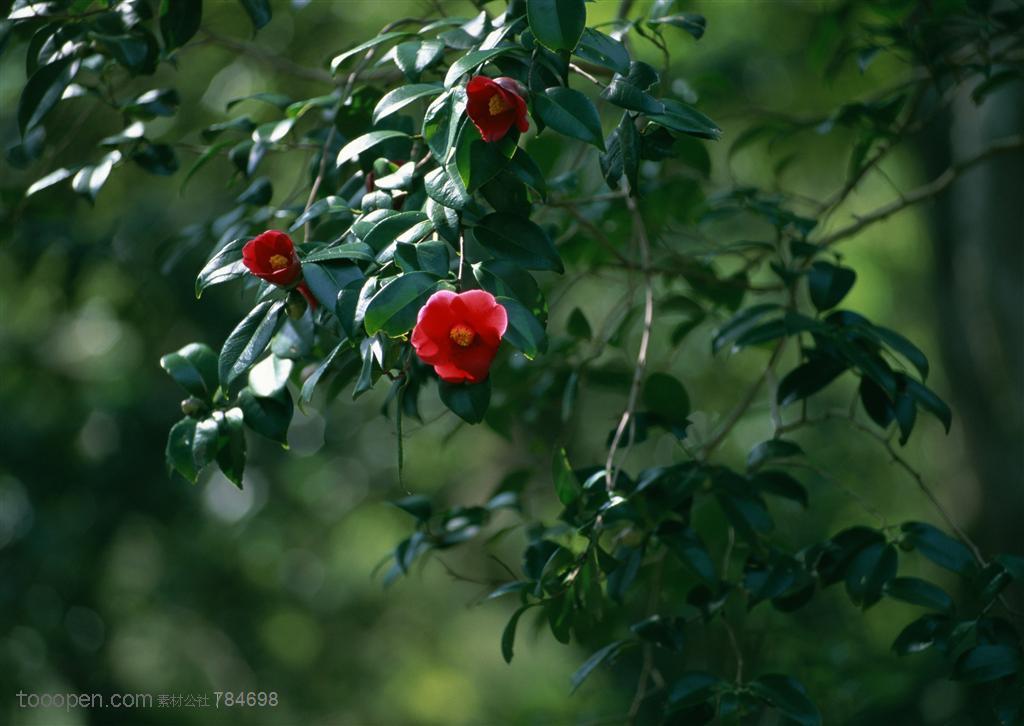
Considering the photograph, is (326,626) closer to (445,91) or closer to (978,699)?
(978,699)

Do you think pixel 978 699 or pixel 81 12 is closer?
pixel 81 12

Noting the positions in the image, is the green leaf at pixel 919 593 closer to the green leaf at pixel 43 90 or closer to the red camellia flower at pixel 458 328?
the red camellia flower at pixel 458 328

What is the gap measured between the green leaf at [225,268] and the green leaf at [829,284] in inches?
28.8

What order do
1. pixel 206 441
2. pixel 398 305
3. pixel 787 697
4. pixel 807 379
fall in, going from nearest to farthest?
1. pixel 398 305
2. pixel 206 441
3. pixel 787 697
4. pixel 807 379

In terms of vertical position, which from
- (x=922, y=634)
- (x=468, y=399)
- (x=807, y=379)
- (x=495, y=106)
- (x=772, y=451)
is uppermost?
(x=495, y=106)

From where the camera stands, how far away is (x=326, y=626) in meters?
→ 4.77

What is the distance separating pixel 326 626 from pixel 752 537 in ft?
12.5

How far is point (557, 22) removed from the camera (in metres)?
0.85

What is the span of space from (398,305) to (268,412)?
0.30m

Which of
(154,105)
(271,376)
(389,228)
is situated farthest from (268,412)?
(154,105)

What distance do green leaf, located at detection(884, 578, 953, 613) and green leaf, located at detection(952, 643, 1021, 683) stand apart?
84 mm

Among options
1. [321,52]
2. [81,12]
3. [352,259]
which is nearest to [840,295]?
[352,259]

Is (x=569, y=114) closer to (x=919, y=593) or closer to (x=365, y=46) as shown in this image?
(x=365, y=46)

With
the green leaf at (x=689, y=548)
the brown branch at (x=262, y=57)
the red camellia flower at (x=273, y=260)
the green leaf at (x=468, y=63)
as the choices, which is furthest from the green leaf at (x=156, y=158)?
the green leaf at (x=689, y=548)
